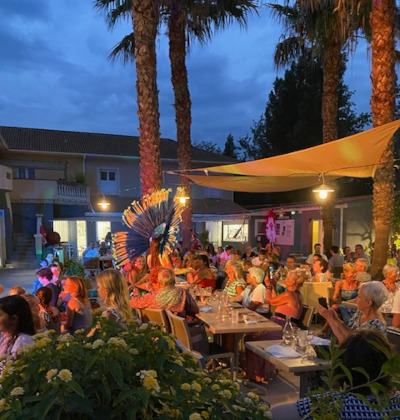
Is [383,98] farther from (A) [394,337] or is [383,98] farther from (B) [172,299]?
(B) [172,299]

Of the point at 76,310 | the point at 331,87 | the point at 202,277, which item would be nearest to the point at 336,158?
the point at 202,277

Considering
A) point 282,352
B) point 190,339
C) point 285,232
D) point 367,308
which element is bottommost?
point 190,339

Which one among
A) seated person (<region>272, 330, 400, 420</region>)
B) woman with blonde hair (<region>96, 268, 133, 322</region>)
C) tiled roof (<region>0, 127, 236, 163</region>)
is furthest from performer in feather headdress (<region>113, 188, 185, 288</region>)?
tiled roof (<region>0, 127, 236, 163</region>)

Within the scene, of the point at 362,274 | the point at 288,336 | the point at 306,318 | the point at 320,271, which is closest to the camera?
the point at 288,336

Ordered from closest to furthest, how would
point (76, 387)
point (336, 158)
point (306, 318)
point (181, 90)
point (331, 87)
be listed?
point (76, 387), point (306, 318), point (336, 158), point (331, 87), point (181, 90)

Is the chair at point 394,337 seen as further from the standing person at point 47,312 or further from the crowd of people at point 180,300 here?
the standing person at point 47,312

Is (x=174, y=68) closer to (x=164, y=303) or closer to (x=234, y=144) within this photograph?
(x=164, y=303)

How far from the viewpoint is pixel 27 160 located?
20.1m

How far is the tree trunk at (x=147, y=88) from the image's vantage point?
26.2 ft

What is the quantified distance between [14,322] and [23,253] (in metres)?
16.2

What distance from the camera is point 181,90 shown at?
1159cm

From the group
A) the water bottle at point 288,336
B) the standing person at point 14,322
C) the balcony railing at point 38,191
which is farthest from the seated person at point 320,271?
the balcony railing at point 38,191

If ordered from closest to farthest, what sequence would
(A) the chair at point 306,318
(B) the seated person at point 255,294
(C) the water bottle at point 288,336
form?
(C) the water bottle at point 288,336
(A) the chair at point 306,318
(B) the seated person at point 255,294

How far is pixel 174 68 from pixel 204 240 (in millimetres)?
9244
